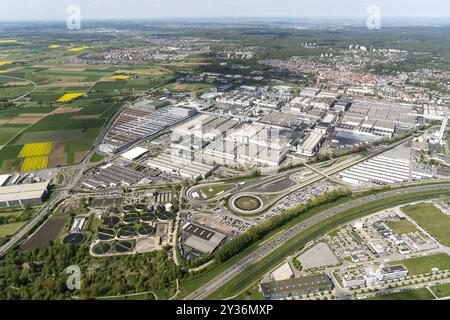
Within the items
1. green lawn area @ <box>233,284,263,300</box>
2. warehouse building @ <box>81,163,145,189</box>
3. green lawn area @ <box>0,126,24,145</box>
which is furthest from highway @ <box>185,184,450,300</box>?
green lawn area @ <box>0,126,24,145</box>

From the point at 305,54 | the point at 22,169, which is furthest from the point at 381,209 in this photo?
the point at 305,54

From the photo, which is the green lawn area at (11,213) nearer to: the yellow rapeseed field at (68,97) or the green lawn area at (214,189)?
the green lawn area at (214,189)

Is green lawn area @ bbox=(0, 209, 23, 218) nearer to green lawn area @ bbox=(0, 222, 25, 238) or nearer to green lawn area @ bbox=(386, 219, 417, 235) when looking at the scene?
green lawn area @ bbox=(0, 222, 25, 238)

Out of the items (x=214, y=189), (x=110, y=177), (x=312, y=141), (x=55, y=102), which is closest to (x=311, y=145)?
(x=312, y=141)

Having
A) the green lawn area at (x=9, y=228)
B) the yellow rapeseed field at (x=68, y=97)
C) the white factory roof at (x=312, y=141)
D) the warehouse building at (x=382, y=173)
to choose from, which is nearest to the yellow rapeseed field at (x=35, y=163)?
the green lawn area at (x=9, y=228)
